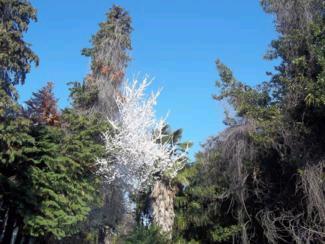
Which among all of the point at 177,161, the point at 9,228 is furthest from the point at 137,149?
the point at 9,228

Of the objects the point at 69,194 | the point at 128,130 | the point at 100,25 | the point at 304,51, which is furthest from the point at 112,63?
the point at 304,51

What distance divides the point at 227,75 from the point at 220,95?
3.35ft

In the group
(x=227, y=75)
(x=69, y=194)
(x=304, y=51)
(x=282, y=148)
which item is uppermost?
(x=227, y=75)

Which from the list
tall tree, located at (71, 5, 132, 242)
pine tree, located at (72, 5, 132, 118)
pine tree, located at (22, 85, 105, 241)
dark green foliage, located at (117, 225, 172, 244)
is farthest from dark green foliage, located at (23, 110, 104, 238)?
pine tree, located at (72, 5, 132, 118)

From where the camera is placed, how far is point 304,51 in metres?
13.4

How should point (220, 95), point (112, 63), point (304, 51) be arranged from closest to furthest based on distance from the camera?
point (304, 51), point (220, 95), point (112, 63)

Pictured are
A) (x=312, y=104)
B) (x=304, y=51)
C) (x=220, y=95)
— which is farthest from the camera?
(x=220, y=95)

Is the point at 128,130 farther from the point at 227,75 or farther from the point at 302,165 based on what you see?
the point at 302,165

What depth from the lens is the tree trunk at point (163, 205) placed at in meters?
18.4

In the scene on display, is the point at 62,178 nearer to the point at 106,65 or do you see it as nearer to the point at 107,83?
the point at 107,83

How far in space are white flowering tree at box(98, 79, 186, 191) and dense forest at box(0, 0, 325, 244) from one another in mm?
51

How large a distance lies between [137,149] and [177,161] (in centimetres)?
214

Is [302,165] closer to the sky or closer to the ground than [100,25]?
closer to the ground

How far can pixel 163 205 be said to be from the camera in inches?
734
